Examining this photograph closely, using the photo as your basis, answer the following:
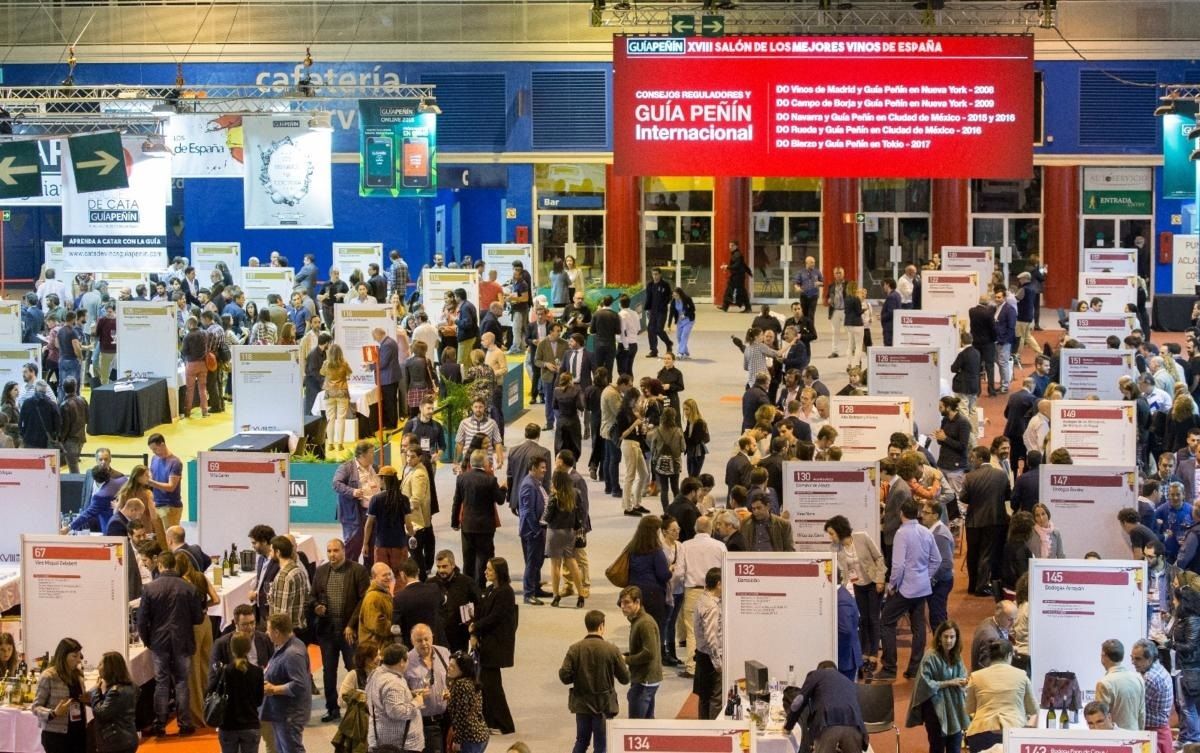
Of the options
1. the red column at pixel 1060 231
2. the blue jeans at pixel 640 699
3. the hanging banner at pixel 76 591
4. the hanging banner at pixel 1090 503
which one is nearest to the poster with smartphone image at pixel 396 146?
the red column at pixel 1060 231

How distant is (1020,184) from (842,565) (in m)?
26.0

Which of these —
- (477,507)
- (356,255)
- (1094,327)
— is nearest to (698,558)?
(477,507)

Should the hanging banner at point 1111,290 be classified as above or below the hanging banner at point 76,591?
above

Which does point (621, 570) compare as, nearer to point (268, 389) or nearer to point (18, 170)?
point (268, 389)

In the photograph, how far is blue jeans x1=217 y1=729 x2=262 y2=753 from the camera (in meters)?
12.1

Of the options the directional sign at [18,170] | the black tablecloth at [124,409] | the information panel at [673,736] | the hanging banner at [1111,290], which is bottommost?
the information panel at [673,736]

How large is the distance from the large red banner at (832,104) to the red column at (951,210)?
6.73 m

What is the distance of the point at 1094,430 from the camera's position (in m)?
18.3

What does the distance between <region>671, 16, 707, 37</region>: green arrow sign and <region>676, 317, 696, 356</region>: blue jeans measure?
5.44 m

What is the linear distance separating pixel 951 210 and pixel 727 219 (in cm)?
452

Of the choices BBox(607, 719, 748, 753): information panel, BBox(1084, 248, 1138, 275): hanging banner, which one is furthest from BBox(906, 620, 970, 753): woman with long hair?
BBox(1084, 248, 1138, 275): hanging banner

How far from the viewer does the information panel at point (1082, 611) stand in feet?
41.9

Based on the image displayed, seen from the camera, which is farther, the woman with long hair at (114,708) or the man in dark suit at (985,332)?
the man in dark suit at (985,332)

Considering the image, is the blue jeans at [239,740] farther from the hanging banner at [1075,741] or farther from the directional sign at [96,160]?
the directional sign at [96,160]
